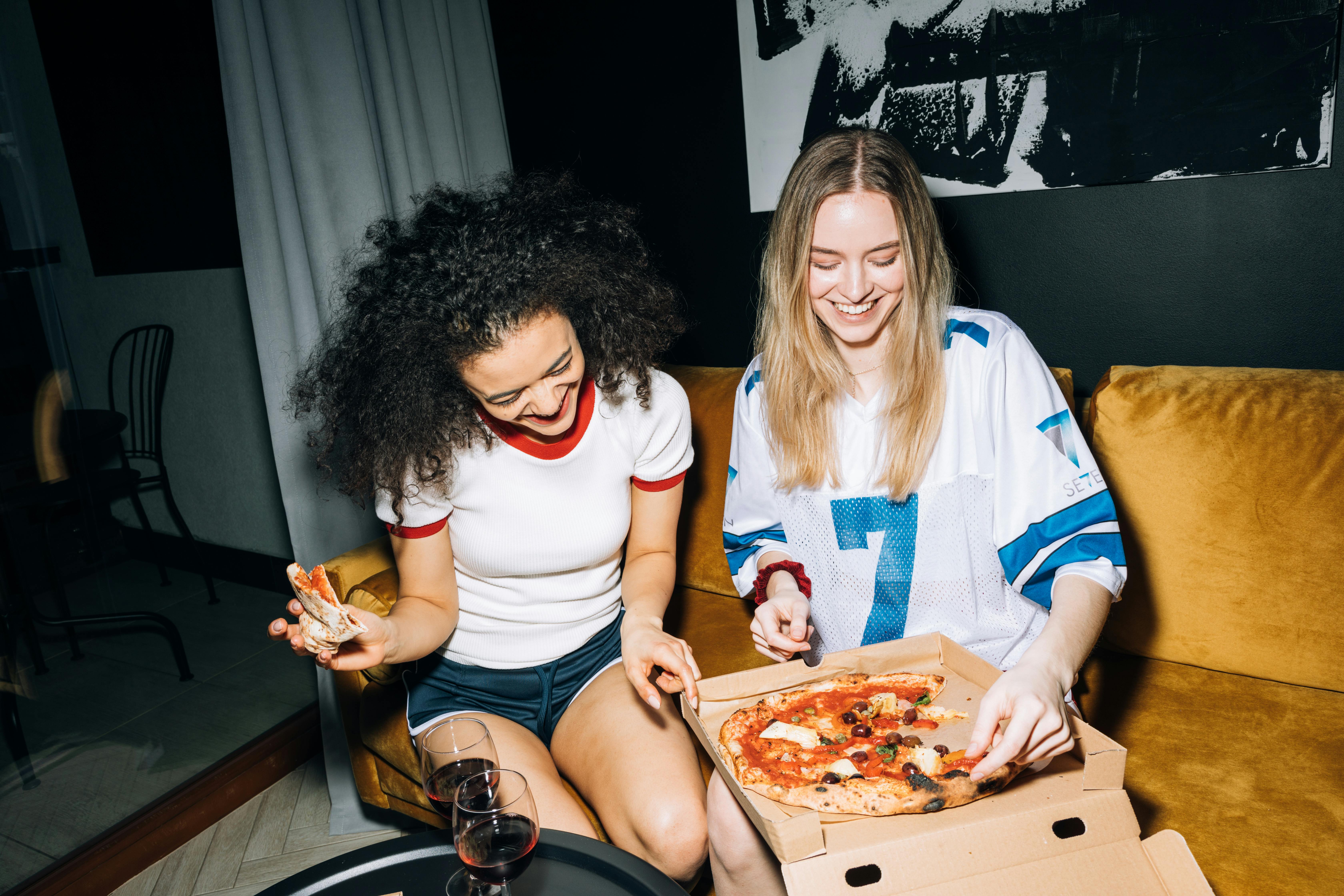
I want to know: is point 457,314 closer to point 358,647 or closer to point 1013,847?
point 358,647

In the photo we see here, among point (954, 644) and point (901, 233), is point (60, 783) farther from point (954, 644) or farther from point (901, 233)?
point (901, 233)

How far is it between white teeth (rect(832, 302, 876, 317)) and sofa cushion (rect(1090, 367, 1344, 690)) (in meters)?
0.66

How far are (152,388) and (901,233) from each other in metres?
2.05

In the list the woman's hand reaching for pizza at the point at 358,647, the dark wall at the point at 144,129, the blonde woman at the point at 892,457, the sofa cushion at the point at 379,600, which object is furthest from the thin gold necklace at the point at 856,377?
the dark wall at the point at 144,129

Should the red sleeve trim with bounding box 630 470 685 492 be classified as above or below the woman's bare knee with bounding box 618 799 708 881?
above

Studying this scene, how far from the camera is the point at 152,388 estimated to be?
229cm

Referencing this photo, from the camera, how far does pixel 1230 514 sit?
1.54m

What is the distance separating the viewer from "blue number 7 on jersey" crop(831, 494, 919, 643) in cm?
138

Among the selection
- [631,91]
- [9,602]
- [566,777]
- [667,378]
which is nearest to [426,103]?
[631,91]

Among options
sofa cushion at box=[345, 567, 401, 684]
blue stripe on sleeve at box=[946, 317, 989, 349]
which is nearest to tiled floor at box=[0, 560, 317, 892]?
sofa cushion at box=[345, 567, 401, 684]

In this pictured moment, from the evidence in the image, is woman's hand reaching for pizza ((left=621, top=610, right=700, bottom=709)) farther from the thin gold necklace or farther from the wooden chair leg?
the wooden chair leg

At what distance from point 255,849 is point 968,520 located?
195cm

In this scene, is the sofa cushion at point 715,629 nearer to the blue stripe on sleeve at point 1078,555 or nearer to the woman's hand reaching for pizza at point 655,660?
the woman's hand reaching for pizza at point 655,660

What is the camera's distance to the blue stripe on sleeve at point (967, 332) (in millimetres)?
1352
